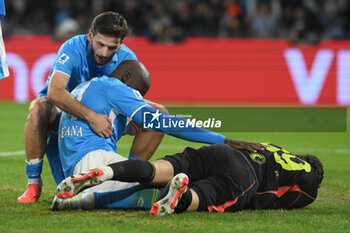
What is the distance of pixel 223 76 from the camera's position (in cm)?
1741

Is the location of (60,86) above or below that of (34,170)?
above

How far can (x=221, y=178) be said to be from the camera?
4.98m

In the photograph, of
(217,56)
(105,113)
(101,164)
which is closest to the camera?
(101,164)

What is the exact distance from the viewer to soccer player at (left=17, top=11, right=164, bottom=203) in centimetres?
556

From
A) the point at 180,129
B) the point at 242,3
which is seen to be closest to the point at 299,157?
the point at 180,129

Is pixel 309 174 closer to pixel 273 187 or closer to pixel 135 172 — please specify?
pixel 273 187

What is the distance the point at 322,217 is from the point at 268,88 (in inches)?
486

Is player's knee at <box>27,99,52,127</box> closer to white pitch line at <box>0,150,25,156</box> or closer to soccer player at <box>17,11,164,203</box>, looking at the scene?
soccer player at <box>17,11,164,203</box>

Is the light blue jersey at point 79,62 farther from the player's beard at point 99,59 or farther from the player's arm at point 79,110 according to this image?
the player's arm at point 79,110

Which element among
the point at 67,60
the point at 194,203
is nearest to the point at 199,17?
the point at 67,60

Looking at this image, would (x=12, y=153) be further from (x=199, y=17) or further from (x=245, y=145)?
(x=199, y=17)

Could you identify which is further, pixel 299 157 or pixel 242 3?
pixel 242 3

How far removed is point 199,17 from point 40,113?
15087 mm

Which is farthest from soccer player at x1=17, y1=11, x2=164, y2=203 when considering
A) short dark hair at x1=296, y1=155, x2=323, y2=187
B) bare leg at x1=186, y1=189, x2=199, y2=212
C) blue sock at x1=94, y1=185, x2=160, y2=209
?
short dark hair at x1=296, y1=155, x2=323, y2=187
